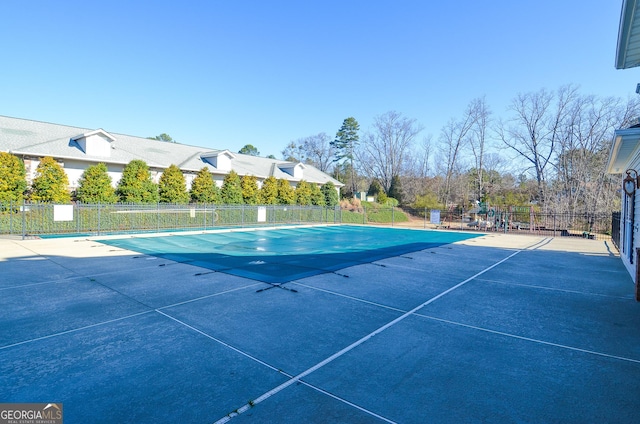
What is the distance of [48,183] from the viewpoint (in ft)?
51.6

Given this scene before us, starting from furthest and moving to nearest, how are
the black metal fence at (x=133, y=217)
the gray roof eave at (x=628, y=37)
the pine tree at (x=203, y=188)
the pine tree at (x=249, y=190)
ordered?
the pine tree at (x=249, y=190), the pine tree at (x=203, y=188), the black metal fence at (x=133, y=217), the gray roof eave at (x=628, y=37)

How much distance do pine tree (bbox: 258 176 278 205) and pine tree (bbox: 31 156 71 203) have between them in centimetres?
1207

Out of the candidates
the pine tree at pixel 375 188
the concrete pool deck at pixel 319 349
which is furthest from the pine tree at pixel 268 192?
the concrete pool deck at pixel 319 349

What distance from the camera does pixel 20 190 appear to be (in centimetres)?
1519

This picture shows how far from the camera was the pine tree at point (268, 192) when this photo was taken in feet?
83.0

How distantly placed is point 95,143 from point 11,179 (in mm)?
4807

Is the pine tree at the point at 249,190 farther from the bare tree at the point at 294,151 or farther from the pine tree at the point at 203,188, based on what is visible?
the bare tree at the point at 294,151

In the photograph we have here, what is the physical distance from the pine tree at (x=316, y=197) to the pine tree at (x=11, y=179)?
18.7 meters

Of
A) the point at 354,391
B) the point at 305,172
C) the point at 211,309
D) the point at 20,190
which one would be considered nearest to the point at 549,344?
the point at 354,391

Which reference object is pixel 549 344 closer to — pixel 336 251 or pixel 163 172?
pixel 336 251

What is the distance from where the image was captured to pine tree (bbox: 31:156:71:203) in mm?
15570

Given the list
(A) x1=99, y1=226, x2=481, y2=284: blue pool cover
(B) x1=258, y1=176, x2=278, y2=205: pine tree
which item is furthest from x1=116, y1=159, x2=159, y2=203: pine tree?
(B) x1=258, y1=176, x2=278, y2=205: pine tree

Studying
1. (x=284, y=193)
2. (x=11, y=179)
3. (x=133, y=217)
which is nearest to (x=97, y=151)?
(x=11, y=179)

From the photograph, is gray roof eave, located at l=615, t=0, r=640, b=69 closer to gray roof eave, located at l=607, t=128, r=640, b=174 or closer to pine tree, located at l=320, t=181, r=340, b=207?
gray roof eave, located at l=607, t=128, r=640, b=174
